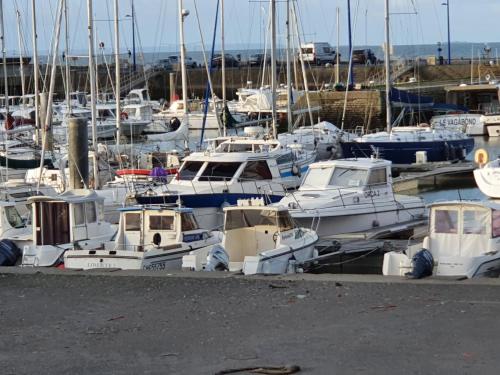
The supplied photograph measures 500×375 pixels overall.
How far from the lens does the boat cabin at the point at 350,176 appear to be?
82.3ft

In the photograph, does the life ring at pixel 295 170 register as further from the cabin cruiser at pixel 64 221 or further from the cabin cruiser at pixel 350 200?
the cabin cruiser at pixel 64 221

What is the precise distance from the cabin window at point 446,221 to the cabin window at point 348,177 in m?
6.80

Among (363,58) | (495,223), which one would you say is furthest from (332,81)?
(495,223)

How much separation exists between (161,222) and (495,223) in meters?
5.60

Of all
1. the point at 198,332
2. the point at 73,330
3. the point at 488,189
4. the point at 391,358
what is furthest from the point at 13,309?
the point at 488,189

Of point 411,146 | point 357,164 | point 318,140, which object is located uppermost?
point 357,164

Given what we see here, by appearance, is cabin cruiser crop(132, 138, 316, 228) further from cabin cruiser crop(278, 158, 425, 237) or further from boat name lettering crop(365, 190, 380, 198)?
boat name lettering crop(365, 190, 380, 198)

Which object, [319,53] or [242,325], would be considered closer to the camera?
[242,325]

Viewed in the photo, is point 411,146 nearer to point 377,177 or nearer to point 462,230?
point 377,177

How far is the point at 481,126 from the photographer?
58188mm

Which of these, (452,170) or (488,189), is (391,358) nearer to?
(488,189)

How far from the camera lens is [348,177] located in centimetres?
2522

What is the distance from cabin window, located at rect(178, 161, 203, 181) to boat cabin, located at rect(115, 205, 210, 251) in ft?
23.8

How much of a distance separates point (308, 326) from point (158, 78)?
76.3 meters
